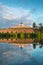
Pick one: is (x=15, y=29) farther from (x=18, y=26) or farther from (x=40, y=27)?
(x=40, y=27)

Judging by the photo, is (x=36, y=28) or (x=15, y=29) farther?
(x=15, y=29)

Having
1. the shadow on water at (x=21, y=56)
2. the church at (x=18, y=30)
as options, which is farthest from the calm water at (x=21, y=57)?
the church at (x=18, y=30)

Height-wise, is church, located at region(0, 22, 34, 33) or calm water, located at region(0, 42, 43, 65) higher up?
church, located at region(0, 22, 34, 33)

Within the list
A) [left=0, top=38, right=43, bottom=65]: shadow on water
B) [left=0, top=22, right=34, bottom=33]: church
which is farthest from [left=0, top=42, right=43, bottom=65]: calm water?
[left=0, top=22, right=34, bottom=33]: church

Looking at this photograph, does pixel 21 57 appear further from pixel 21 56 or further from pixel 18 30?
pixel 18 30

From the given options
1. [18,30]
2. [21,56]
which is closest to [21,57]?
[21,56]

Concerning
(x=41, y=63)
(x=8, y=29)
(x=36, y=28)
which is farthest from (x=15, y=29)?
(x=41, y=63)

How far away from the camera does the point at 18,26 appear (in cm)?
18838

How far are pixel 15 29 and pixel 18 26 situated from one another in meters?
13.0

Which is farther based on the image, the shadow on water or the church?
the church

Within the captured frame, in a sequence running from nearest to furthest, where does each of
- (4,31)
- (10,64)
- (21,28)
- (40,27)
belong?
1. (10,64)
2. (40,27)
3. (4,31)
4. (21,28)

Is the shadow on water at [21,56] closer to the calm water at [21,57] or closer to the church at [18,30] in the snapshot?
the calm water at [21,57]

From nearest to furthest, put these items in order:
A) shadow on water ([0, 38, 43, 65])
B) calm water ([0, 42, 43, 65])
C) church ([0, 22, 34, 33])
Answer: calm water ([0, 42, 43, 65]) < shadow on water ([0, 38, 43, 65]) < church ([0, 22, 34, 33])

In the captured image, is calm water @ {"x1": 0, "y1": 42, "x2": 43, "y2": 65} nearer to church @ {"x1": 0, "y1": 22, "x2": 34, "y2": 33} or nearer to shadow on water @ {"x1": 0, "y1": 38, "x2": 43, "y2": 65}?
shadow on water @ {"x1": 0, "y1": 38, "x2": 43, "y2": 65}
